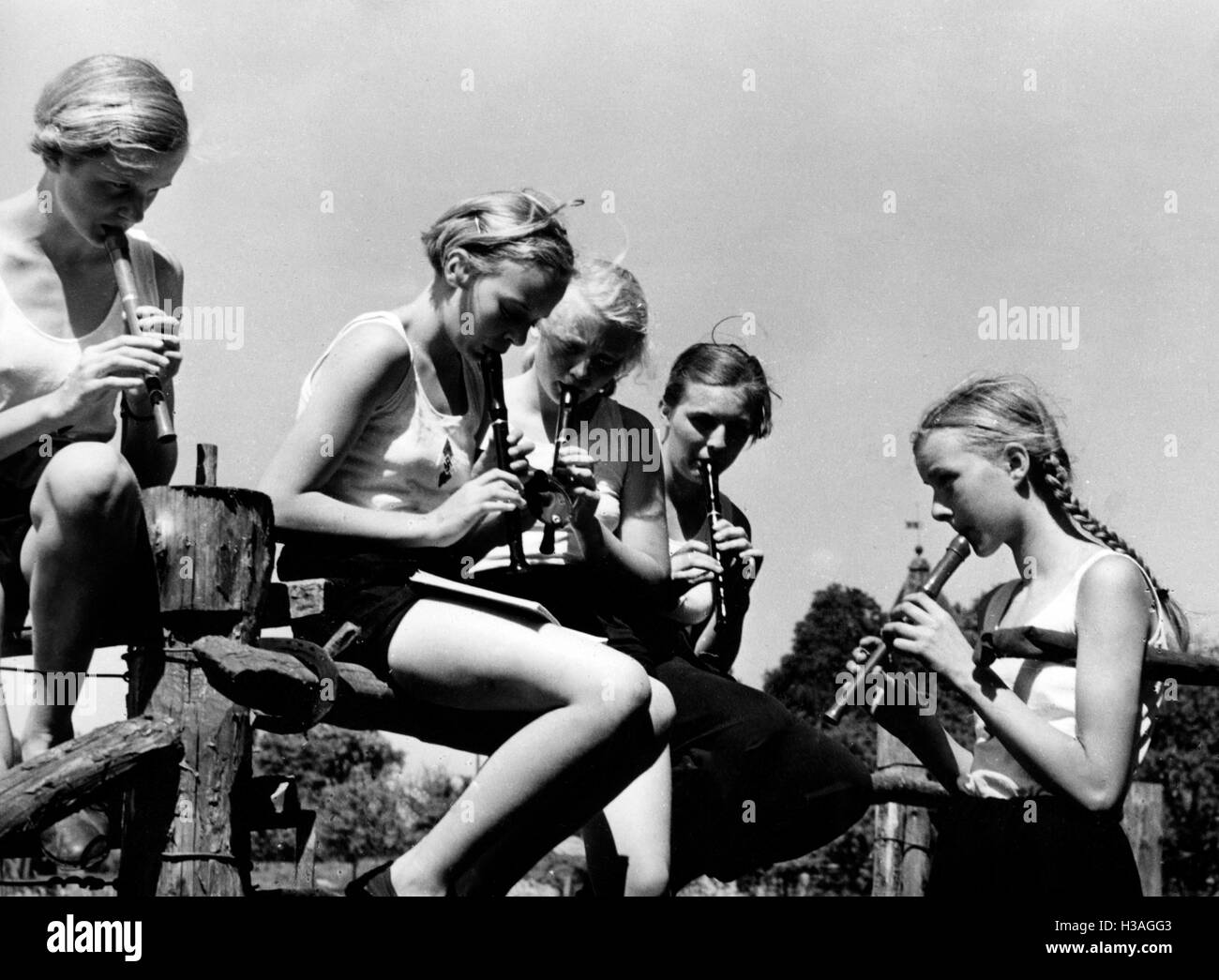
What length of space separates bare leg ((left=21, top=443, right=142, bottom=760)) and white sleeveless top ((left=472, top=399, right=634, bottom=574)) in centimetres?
92

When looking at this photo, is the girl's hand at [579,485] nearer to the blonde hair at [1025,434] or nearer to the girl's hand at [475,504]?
the girl's hand at [475,504]

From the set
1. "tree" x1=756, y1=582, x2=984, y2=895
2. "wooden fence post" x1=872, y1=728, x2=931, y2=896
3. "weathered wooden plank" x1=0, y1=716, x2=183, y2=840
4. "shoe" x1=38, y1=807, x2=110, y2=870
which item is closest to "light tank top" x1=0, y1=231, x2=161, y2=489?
"weathered wooden plank" x1=0, y1=716, x2=183, y2=840

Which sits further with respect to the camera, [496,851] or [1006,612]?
[1006,612]

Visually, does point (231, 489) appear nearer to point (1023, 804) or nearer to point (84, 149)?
point (84, 149)

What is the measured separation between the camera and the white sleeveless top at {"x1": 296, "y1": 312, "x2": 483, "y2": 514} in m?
3.62

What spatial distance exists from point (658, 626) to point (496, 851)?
125 centimetres

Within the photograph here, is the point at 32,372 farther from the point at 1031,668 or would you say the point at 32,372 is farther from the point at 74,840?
the point at 1031,668

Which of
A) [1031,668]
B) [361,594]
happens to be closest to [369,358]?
[361,594]

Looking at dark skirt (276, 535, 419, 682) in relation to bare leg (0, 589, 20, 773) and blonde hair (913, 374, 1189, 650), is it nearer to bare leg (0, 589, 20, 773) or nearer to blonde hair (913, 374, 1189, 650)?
bare leg (0, 589, 20, 773)

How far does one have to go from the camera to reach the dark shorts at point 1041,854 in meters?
3.35

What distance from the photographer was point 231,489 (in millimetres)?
3408

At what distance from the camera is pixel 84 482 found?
3.21 metres

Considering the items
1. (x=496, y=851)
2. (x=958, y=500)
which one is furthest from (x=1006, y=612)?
(x=496, y=851)

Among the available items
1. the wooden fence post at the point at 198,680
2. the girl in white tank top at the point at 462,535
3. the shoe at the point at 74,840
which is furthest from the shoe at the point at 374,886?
the shoe at the point at 74,840
